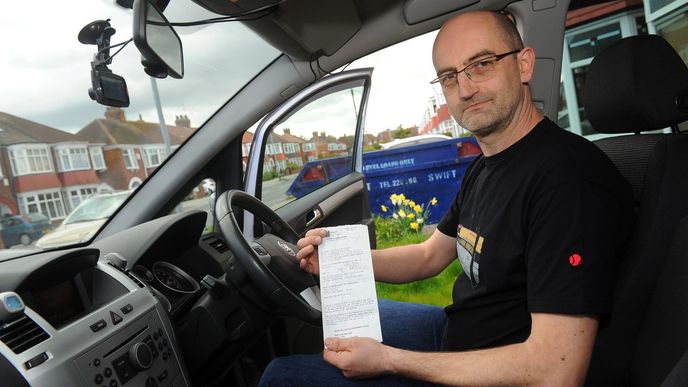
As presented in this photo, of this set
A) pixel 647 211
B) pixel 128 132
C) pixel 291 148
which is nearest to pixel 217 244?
pixel 128 132

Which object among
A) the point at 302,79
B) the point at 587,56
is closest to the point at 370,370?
the point at 302,79

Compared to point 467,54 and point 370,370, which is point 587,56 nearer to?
point 467,54

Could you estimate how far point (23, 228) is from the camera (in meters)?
1.72

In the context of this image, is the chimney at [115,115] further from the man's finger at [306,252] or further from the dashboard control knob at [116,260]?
the man's finger at [306,252]

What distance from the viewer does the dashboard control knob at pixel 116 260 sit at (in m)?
1.51

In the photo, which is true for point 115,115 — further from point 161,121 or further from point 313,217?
point 313,217

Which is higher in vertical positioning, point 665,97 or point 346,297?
point 665,97

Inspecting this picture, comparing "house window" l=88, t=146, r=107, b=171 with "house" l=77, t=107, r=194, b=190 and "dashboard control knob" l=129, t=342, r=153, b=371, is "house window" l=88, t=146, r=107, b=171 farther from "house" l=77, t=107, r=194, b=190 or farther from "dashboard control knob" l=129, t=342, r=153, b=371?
"dashboard control knob" l=129, t=342, r=153, b=371

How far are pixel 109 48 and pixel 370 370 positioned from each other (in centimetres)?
119

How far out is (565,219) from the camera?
115cm

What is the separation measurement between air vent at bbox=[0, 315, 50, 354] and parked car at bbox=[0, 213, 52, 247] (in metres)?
0.64

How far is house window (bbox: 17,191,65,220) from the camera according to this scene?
1776mm

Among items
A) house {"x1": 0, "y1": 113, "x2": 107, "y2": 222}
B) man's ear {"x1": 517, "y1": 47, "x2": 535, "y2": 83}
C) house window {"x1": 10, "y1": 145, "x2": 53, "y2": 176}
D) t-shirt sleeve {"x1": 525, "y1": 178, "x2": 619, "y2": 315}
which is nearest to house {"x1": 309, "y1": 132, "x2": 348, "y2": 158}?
house {"x1": 0, "y1": 113, "x2": 107, "y2": 222}

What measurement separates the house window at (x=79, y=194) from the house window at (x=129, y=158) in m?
0.16
